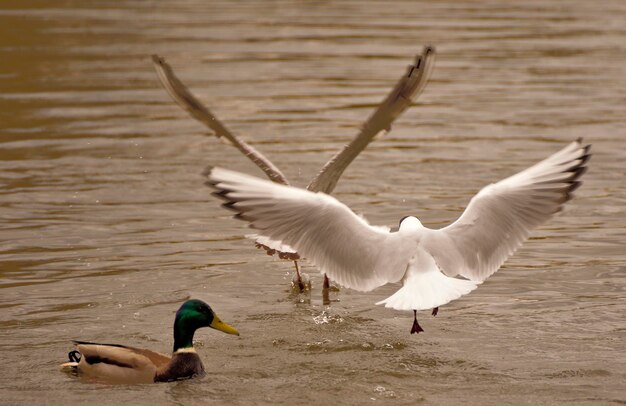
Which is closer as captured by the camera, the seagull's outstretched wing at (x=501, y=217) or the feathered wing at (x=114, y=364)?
the feathered wing at (x=114, y=364)

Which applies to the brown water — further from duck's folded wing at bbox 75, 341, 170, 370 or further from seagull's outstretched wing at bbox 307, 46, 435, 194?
seagull's outstretched wing at bbox 307, 46, 435, 194

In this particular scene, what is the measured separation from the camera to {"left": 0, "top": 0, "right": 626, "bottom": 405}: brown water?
9266mm

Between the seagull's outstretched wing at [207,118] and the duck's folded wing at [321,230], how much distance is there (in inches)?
70.5

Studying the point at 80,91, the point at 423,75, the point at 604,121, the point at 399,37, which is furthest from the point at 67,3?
the point at 423,75

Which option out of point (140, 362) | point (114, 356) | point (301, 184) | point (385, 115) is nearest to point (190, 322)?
point (140, 362)

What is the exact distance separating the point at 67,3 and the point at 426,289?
30.5 m

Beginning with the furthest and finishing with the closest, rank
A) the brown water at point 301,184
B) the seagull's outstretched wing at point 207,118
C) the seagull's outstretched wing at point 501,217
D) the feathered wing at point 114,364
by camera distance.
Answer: the seagull's outstretched wing at point 207,118 < the seagull's outstretched wing at point 501,217 < the brown water at point 301,184 < the feathered wing at point 114,364

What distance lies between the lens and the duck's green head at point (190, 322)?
898 cm

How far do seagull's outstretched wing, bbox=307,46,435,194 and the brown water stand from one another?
117cm

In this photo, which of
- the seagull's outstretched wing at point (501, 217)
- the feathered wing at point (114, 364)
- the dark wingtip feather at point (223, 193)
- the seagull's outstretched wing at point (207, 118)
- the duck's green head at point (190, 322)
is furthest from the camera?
the seagull's outstretched wing at point (207, 118)

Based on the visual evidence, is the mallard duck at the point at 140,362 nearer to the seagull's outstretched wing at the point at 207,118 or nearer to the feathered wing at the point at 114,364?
the feathered wing at the point at 114,364

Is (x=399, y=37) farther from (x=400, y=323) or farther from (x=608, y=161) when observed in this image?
(x=400, y=323)

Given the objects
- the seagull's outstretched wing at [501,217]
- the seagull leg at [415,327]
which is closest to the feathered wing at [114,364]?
the seagull leg at [415,327]

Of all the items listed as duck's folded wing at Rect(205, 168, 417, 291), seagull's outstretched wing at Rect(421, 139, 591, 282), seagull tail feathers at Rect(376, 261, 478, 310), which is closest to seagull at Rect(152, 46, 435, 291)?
duck's folded wing at Rect(205, 168, 417, 291)
